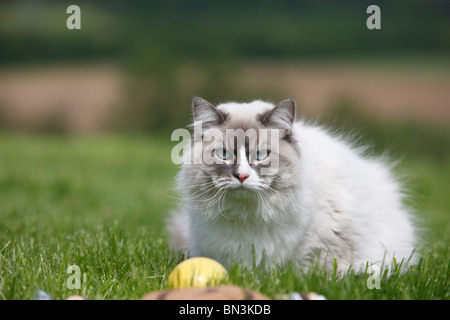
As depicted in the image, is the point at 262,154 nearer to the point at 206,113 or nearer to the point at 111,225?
the point at 206,113

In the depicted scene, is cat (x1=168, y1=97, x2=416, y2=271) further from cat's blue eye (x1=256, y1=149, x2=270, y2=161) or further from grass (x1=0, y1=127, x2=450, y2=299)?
grass (x1=0, y1=127, x2=450, y2=299)

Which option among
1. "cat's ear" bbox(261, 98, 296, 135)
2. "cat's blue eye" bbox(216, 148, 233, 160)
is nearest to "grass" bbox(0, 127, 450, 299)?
"cat's blue eye" bbox(216, 148, 233, 160)

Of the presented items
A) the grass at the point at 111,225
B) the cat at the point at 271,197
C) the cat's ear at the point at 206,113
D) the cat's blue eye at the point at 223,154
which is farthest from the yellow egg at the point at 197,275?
the cat's ear at the point at 206,113

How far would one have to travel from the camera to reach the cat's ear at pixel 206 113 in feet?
10.7

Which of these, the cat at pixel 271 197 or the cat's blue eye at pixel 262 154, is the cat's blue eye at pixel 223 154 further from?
the cat's blue eye at pixel 262 154

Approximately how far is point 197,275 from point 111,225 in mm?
2289

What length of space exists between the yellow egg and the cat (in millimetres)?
395

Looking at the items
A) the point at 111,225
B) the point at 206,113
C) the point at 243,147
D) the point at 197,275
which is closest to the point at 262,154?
the point at 243,147

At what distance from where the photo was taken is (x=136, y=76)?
11508 mm

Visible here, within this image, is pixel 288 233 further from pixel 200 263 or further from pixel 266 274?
pixel 200 263

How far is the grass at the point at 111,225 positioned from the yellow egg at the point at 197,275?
0.10 meters

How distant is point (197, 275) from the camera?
2.75 meters
